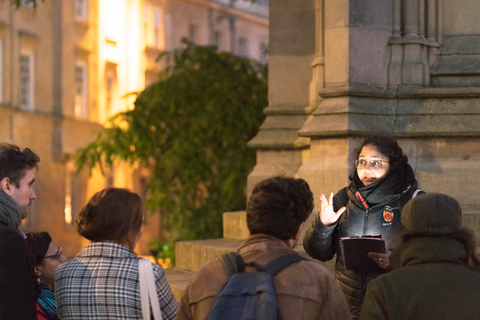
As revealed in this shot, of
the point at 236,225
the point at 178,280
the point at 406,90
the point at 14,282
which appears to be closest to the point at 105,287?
the point at 14,282

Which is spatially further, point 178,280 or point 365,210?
point 178,280

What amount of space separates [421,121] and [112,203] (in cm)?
422

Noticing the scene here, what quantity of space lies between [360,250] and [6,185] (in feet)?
6.07

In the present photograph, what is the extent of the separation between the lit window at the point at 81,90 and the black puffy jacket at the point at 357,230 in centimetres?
2635

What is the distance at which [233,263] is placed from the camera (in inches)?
135

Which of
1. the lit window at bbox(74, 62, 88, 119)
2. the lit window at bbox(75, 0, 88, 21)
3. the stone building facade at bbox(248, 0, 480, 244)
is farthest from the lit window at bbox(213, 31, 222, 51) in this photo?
the stone building facade at bbox(248, 0, 480, 244)

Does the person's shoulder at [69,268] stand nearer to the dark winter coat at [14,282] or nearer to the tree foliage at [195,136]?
the dark winter coat at [14,282]

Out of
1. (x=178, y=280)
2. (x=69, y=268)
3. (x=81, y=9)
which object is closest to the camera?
(x=69, y=268)

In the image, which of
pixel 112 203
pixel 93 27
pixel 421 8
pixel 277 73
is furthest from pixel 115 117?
pixel 93 27

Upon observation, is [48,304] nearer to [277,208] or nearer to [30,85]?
[277,208]

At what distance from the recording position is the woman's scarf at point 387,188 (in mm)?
5012

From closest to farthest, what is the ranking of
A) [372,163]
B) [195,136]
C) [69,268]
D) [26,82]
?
[69,268], [372,163], [195,136], [26,82]

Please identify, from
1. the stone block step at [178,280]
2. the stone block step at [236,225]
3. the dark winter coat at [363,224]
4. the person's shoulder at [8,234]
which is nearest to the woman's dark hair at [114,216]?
the person's shoulder at [8,234]

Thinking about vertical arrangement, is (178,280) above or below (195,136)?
below
